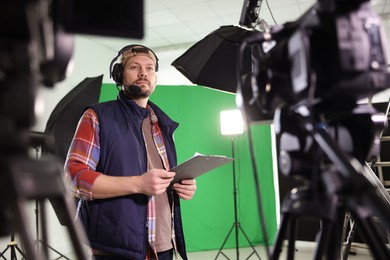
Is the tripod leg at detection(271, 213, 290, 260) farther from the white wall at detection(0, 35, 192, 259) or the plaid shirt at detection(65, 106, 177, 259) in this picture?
the white wall at detection(0, 35, 192, 259)

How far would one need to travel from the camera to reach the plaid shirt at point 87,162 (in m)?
1.28

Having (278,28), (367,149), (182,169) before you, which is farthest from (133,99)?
(367,149)

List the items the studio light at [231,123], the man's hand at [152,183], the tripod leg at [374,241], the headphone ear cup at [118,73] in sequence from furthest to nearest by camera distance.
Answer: the studio light at [231,123] < the headphone ear cup at [118,73] < the man's hand at [152,183] < the tripod leg at [374,241]

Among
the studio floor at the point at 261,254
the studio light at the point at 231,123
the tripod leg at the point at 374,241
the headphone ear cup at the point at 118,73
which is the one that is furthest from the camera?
the studio light at the point at 231,123

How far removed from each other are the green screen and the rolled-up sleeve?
3.27m

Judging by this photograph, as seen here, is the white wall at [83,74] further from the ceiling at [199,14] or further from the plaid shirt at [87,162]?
the plaid shirt at [87,162]

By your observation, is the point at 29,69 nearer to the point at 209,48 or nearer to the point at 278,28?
the point at 278,28

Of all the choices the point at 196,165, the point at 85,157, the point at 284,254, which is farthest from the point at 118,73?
the point at 284,254

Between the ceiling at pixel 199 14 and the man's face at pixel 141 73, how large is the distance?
8.47 feet

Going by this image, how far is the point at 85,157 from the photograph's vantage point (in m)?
1.33

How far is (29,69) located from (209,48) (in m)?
1.51

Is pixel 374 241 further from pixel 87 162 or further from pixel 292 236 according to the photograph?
pixel 87 162

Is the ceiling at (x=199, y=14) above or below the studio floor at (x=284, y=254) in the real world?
above

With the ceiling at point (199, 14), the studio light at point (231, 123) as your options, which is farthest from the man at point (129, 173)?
the ceiling at point (199, 14)
